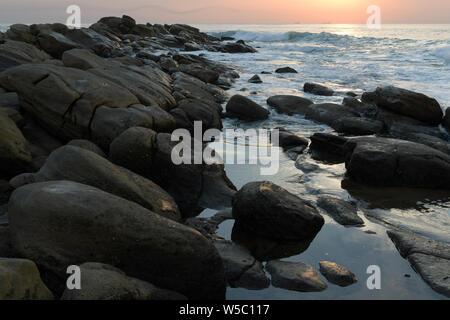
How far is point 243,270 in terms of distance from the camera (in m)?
3.92

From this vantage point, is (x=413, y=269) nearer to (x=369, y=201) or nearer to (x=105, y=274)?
(x=369, y=201)

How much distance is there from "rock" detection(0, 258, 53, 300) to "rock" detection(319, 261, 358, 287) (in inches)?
98.5

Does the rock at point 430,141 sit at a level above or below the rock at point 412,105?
below

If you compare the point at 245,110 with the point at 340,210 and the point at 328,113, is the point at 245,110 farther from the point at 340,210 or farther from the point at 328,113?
the point at 340,210

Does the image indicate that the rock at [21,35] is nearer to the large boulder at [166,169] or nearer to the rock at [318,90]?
the rock at [318,90]

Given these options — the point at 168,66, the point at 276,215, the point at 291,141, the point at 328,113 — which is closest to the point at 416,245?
the point at 276,215

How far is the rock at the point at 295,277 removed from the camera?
12.2 feet

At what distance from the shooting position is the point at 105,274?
2988 mm

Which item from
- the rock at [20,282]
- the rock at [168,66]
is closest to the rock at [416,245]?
the rock at [20,282]

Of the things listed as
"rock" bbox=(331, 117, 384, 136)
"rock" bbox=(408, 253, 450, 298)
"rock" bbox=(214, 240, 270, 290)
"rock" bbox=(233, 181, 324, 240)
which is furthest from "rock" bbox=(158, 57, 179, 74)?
"rock" bbox=(408, 253, 450, 298)

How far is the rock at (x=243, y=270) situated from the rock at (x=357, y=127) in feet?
21.2

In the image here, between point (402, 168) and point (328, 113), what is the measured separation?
4680 mm
